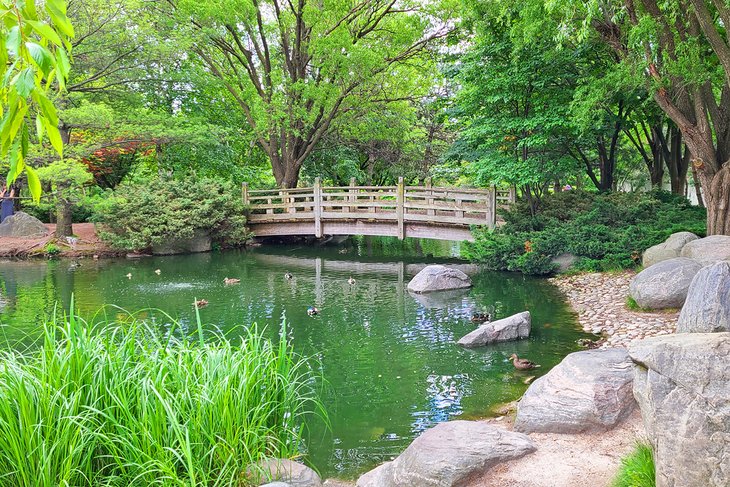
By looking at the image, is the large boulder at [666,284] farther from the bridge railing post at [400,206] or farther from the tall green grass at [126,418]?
the bridge railing post at [400,206]

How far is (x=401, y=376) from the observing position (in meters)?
6.68

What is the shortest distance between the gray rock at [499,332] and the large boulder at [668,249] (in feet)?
11.1

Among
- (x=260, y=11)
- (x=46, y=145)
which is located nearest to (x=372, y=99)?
(x=260, y=11)

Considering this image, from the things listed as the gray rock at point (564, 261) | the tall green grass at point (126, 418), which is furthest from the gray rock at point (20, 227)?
the tall green grass at point (126, 418)

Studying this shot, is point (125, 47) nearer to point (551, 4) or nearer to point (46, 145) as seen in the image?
point (46, 145)

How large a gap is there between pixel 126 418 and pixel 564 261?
1052cm

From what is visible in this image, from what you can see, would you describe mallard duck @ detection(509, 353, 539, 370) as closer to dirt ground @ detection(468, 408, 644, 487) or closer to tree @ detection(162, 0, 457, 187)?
dirt ground @ detection(468, 408, 644, 487)

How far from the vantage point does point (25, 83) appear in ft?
4.36

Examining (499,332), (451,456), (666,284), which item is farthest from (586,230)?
(451,456)

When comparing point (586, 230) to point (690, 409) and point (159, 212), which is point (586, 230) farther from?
point (159, 212)

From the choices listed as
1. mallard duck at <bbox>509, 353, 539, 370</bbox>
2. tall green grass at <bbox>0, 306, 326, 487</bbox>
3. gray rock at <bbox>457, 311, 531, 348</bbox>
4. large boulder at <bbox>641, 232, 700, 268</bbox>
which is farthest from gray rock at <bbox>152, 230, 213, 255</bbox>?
tall green grass at <bbox>0, 306, 326, 487</bbox>

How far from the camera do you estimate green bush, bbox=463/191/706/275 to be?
11.3 m

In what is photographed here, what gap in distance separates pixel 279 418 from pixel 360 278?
9.35 metres

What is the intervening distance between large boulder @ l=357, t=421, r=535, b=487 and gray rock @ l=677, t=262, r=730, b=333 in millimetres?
1652
